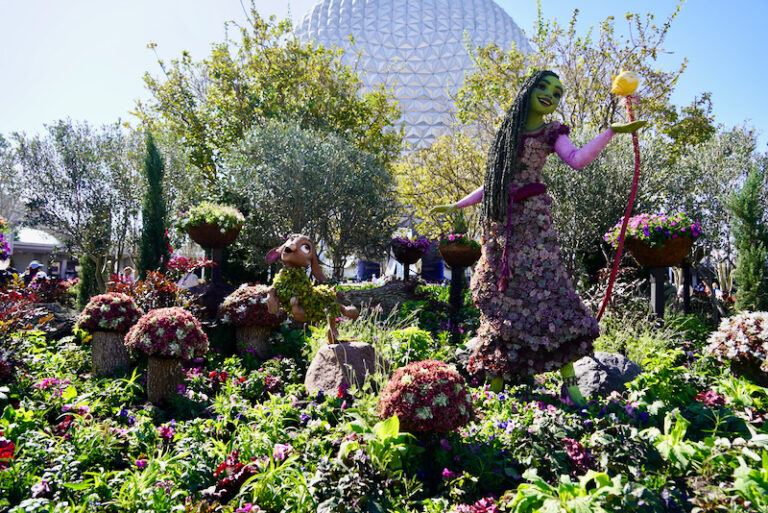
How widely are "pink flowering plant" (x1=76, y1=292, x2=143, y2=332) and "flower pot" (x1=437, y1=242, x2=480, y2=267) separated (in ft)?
16.8

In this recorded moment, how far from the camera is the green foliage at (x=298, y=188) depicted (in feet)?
36.3

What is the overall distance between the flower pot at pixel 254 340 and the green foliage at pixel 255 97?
931 centimetres

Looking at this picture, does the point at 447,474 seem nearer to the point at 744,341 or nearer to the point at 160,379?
the point at 160,379

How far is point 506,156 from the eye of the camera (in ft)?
15.0

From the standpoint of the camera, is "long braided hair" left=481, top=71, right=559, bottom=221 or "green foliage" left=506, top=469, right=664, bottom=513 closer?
"green foliage" left=506, top=469, right=664, bottom=513

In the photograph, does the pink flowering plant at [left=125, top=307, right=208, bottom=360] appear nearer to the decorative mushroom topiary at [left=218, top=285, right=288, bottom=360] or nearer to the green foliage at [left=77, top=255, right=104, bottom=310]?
the decorative mushroom topiary at [left=218, top=285, right=288, bottom=360]

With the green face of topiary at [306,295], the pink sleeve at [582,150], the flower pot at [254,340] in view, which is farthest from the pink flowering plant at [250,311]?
the pink sleeve at [582,150]

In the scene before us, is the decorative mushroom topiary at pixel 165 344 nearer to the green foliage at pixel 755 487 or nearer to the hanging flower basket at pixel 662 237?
the green foliage at pixel 755 487

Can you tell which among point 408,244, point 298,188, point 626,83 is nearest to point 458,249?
point 408,244

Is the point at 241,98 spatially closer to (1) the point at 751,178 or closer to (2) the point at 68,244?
(2) the point at 68,244

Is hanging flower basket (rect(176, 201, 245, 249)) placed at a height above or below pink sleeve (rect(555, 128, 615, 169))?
below

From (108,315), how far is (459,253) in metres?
5.58

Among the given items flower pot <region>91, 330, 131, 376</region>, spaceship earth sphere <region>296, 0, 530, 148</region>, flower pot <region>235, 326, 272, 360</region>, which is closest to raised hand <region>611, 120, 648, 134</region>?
flower pot <region>235, 326, 272, 360</region>

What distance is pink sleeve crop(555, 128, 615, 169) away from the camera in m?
4.05
